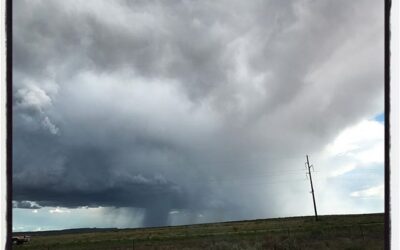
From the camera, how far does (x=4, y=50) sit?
2127 mm

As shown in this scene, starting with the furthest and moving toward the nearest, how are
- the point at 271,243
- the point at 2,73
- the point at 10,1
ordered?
the point at 271,243 < the point at 10,1 < the point at 2,73

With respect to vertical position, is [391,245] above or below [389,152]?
below

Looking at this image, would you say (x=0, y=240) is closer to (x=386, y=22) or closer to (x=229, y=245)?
(x=386, y=22)

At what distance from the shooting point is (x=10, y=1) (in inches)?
90.0

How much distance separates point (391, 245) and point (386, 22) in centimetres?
131

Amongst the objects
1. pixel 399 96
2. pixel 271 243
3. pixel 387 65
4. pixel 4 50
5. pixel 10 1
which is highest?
pixel 10 1

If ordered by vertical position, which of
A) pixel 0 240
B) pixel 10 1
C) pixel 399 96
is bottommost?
pixel 0 240

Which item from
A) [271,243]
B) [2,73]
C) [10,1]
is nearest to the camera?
[2,73]

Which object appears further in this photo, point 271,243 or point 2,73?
point 271,243

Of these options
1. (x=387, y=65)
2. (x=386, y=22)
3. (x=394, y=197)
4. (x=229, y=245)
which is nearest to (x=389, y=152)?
(x=394, y=197)

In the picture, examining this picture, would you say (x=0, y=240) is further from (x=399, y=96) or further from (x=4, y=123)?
(x=399, y=96)

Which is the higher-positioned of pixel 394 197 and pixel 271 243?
pixel 394 197

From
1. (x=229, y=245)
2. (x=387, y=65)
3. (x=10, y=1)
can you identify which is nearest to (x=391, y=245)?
(x=387, y=65)

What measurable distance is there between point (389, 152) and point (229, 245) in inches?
966
